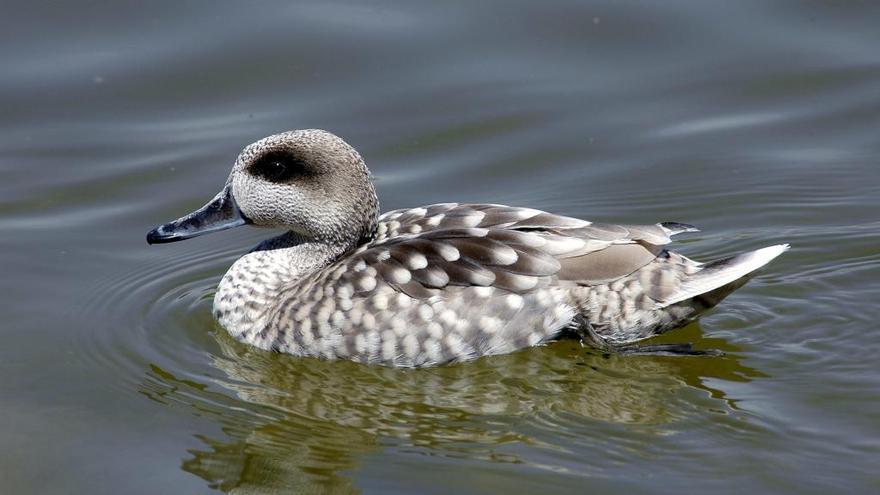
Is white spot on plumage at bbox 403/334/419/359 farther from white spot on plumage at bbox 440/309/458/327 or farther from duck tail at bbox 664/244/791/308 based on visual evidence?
duck tail at bbox 664/244/791/308

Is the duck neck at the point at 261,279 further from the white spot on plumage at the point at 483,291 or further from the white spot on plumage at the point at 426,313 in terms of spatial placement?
the white spot on plumage at the point at 483,291

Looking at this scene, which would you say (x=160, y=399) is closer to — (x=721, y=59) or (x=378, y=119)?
(x=378, y=119)

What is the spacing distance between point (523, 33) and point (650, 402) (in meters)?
5.58

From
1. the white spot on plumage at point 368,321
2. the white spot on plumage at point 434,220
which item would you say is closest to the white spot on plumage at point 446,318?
the white spot on plumage at point 368,321

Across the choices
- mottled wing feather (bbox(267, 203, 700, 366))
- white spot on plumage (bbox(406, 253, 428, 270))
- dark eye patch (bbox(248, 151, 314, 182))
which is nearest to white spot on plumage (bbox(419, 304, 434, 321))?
mottled wing feather (bbox(267, 203, 700, 366))

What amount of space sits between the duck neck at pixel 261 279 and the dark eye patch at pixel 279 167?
49cm

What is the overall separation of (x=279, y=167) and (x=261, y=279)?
719 mm

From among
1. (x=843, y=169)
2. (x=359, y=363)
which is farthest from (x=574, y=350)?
(x=843, y=169)

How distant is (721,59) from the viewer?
1227cm

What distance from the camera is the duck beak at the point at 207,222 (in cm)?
889

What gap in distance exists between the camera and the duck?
8219 millimetres

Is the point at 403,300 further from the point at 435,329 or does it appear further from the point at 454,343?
the point at 454,343

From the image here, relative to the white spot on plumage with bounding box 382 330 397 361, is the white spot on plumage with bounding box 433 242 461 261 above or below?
above

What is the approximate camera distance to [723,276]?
8125 mm
